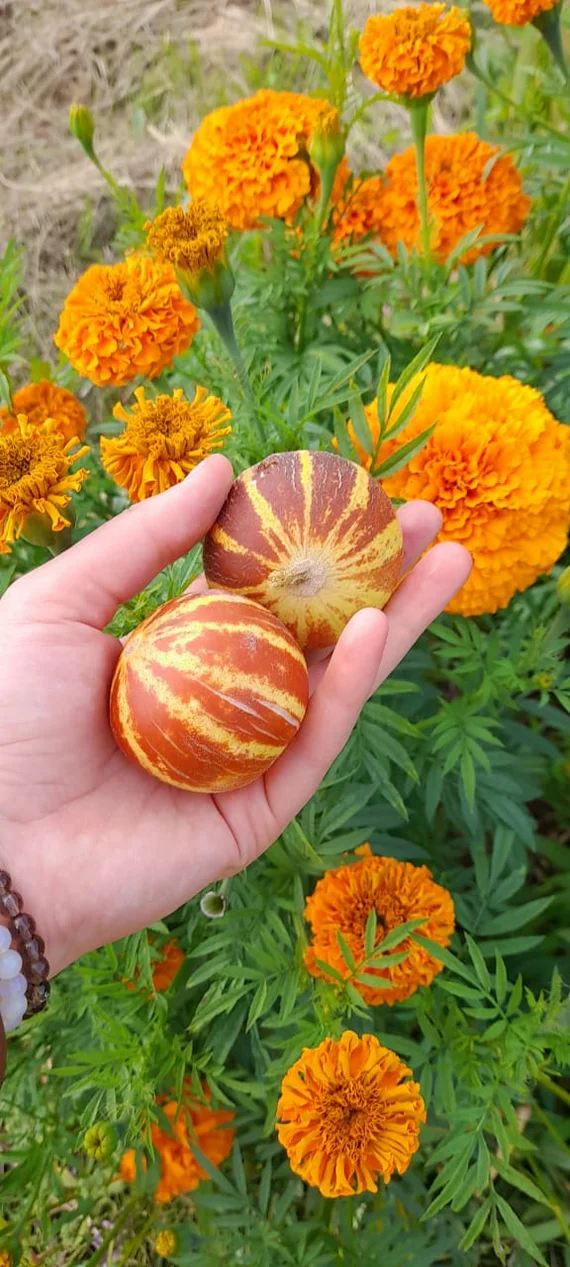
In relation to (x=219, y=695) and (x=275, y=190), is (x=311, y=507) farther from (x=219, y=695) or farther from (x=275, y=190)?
(x=275, y=190)

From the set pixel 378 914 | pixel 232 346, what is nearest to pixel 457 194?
pixel 232 346

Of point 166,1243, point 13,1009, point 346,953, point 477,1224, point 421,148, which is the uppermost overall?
point 421,148

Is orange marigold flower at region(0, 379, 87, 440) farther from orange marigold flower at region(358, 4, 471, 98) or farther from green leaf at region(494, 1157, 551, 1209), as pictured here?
green leaf at region(494, 1157, 551, 1209)

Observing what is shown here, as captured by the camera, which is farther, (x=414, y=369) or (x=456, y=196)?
(x=456, y=196)

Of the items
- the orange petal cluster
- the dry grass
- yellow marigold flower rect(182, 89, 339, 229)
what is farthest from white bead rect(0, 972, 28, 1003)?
the dry grass

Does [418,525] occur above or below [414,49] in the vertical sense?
below

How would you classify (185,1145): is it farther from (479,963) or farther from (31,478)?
(31,478)

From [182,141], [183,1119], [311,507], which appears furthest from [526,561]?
[182,141]

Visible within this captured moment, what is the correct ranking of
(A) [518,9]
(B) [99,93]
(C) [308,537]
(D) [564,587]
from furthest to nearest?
(B) [99,93]
(A) [518,9]
(D) [564,587]
(C) [308,537]
